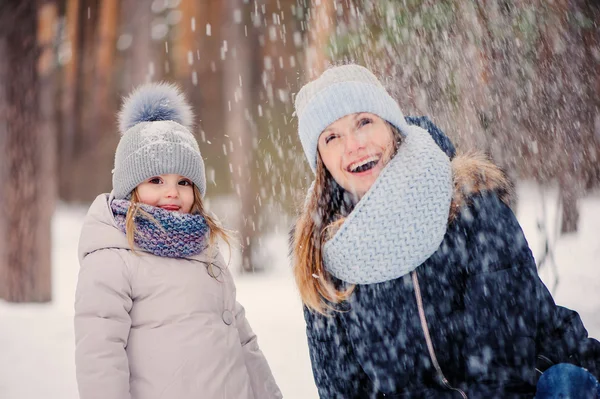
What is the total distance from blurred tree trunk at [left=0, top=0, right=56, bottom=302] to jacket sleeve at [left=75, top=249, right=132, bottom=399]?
161 inches

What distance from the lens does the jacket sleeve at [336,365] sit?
6.18 feet

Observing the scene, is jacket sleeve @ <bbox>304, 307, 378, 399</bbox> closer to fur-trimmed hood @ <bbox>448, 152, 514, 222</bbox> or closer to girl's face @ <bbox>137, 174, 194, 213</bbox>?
fur-trimmed hood @ <bbox>448, 152, 514, 222</bbox>

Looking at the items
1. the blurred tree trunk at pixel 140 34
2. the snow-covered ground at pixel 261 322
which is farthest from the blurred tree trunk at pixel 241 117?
the blurred tree trunk at pixel 140 34

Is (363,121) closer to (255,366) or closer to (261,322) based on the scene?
(255,366)

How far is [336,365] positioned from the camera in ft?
6.22

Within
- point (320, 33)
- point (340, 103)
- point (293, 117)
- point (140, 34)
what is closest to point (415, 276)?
point (340, 103)

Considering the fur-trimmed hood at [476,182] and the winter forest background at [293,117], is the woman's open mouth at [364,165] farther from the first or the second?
the winter forest background at [293,117]

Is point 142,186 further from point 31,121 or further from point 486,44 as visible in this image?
point 31,121

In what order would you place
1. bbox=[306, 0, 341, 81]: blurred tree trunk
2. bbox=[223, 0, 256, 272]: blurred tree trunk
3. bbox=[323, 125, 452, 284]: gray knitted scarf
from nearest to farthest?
bbox=[323, 125, 452, 284]: gray knitted scarf < bbox=[306, 0, 341, 81]: blurred tree trunk < bbox=[223, 0, 256, 272]: blurred tree trunk

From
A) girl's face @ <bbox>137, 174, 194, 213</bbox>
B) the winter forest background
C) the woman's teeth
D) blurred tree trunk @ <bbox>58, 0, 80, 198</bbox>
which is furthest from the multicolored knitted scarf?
blurred tree trunk @ <bbox>58, 0, 80, 198</bbox>

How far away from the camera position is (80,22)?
35.9ft

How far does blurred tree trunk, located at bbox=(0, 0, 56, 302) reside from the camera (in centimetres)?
539

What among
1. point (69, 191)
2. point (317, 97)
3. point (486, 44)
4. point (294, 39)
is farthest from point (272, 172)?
point (69, 191)

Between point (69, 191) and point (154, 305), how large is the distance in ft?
41.1
